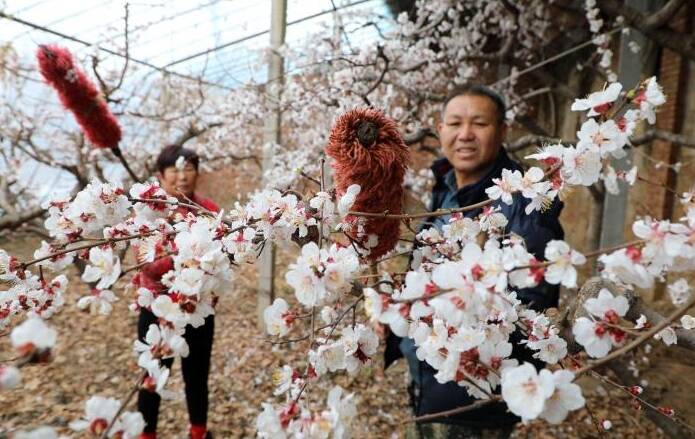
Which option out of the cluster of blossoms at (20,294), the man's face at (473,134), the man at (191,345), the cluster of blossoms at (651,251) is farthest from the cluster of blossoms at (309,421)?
the man at (191,345)

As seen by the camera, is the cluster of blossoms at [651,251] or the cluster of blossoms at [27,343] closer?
the cluster of blossoms at [27,343]

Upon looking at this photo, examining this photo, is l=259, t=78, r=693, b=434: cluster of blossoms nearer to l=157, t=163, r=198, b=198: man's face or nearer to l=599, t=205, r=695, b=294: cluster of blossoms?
l=599, t=205, r=695, b=294: cluster of blossoms

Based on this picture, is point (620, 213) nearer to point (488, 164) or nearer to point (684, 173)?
point (684, 173)

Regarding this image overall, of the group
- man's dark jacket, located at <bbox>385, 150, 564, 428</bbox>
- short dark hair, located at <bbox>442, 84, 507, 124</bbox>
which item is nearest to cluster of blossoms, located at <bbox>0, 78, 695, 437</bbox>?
man's dark jacket, located at <bbox>385, 150, 564, 428</bbox>

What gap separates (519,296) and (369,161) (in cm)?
68

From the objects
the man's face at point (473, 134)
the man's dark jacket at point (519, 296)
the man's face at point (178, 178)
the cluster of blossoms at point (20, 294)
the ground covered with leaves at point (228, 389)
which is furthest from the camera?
the ground covered with leaves at point (228, 389)

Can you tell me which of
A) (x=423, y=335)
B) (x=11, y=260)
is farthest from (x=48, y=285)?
(x=423, y=335)

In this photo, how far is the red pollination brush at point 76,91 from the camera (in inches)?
88.6

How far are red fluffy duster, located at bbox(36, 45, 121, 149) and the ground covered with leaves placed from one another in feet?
5.39

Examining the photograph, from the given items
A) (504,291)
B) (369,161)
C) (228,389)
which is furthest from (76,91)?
(228,389)

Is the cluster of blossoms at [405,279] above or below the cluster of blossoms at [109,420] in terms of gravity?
above

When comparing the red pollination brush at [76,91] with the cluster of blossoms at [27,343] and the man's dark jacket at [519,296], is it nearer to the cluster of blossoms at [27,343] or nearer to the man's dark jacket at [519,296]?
the man's dark jacket at [519,296]

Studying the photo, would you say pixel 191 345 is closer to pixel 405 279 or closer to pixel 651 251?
pixel 405 279

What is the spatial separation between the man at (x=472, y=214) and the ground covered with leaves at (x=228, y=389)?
4.21 feet
